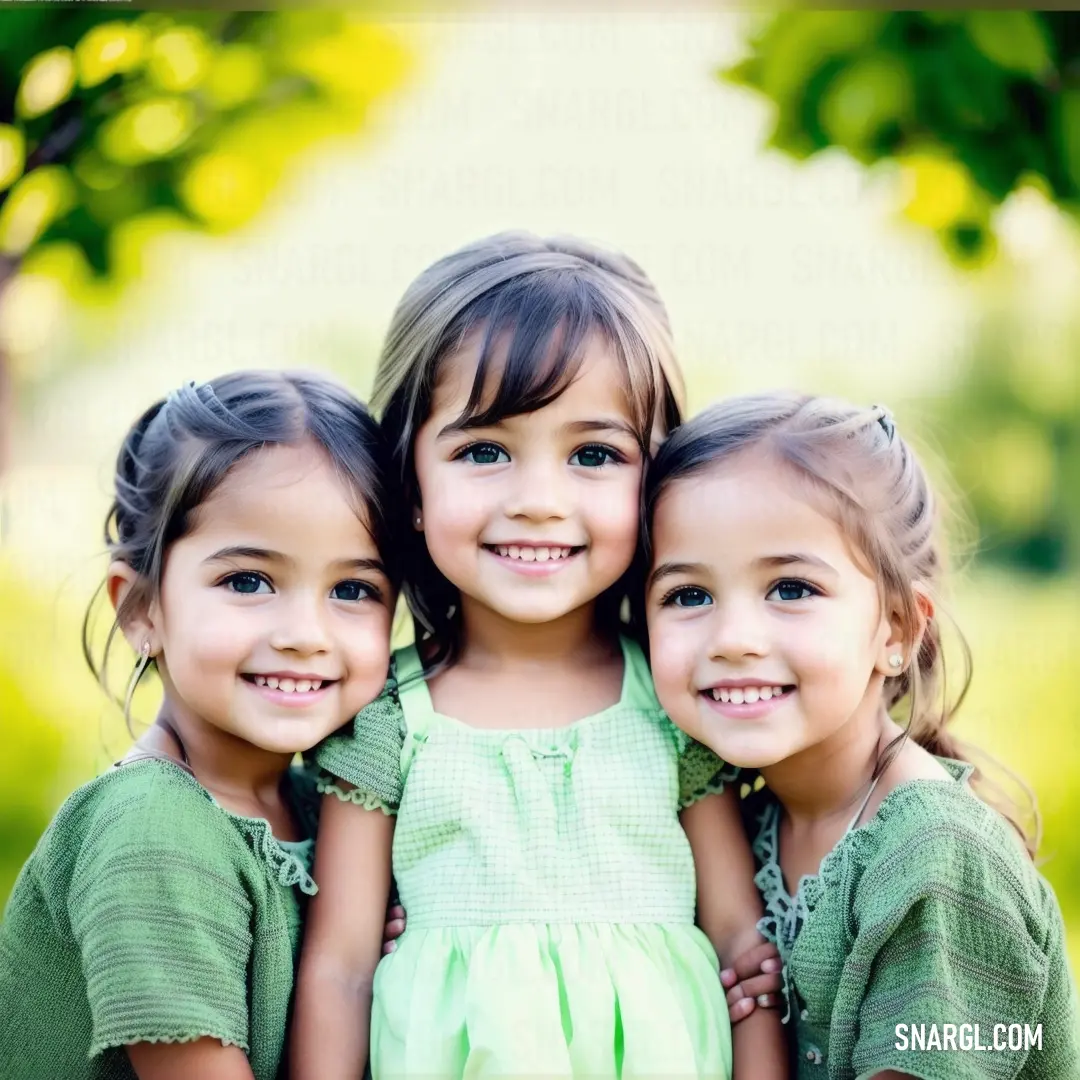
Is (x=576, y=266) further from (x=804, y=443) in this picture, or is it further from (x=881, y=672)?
(x=881, y=672)

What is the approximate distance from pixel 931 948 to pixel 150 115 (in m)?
2.46

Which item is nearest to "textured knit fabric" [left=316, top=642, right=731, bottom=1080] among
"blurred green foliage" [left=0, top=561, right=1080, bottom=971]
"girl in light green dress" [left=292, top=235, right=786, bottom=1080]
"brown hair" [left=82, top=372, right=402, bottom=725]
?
"girl in light green dress" [left=292, top=235, right=786, bottom=1080]

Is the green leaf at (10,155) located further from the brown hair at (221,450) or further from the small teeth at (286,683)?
the small teeth at (286,683)

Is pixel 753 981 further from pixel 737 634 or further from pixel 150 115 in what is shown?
pixel 150 115

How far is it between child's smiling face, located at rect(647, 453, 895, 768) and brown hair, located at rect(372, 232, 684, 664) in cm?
23

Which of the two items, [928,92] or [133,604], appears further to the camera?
[928,92]

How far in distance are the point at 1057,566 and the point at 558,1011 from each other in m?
4.85

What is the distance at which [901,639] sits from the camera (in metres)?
2.11

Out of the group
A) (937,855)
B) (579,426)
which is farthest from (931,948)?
(579,426)

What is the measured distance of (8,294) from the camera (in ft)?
10.8

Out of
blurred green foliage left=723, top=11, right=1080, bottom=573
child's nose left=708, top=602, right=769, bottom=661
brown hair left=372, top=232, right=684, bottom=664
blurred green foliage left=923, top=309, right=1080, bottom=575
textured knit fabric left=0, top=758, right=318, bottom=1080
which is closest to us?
textured knit fabric left=0, top=758, right=318, bottom=1080

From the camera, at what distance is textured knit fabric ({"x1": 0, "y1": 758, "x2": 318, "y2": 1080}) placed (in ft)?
6.07

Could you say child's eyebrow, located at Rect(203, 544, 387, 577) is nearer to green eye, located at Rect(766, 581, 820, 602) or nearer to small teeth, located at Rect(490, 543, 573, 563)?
small teeth, located at Rect(490, 543, 573, 563)

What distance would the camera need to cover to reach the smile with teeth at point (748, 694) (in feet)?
6.52
